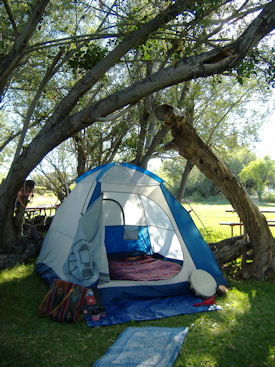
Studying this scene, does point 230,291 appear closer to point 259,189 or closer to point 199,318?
point 199,318

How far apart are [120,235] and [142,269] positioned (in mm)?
1257

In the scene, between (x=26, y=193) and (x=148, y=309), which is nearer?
(x=148, y=309)

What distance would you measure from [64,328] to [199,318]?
4.78ft

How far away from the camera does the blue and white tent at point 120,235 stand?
406 centimetres

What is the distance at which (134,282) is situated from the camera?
13.9ft

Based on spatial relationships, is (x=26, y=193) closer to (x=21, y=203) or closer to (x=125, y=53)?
(x=21, y=203)

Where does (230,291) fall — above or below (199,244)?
below

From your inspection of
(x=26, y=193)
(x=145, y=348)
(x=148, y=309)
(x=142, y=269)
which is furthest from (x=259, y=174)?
(x=145, y=348)

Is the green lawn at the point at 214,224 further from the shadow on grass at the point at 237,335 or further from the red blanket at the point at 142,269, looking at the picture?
the shadow on grass at the point at 237,335

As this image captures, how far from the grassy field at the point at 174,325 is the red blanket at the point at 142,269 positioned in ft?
2.48

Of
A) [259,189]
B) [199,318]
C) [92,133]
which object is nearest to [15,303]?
[199,318]

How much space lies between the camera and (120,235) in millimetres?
6027

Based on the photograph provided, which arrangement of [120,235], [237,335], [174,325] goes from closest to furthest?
[237,335]
[174,325]
[120,235]

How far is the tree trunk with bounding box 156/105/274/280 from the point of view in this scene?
4.72m
